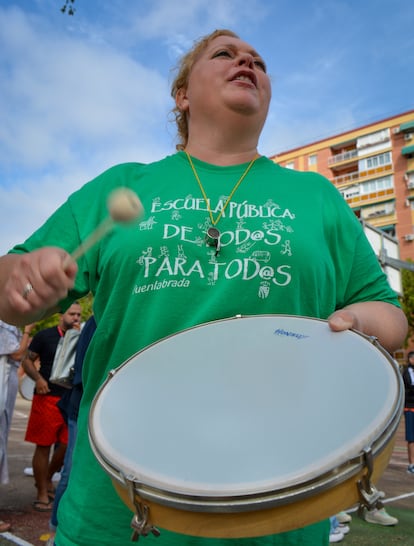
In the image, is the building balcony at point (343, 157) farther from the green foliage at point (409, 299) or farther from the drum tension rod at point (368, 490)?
the drum tension rod at point (368, 490)

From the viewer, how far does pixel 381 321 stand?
116 cm

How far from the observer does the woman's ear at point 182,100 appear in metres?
1.78

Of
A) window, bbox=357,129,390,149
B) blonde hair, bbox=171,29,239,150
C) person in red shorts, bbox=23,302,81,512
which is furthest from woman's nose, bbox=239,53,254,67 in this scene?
window, bbox=357,129,390,149

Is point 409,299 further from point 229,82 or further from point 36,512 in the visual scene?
point 229,82

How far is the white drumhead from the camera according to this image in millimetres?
727

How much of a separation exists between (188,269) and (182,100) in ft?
2.98

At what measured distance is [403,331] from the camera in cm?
120

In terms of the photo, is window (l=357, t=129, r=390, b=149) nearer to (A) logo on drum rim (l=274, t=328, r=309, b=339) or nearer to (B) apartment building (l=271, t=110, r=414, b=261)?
(B) apartment building (l=271, t=110, r=414, b=261)

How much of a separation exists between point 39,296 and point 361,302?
2.71 feet

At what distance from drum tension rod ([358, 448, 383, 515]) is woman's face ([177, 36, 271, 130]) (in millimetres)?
1130

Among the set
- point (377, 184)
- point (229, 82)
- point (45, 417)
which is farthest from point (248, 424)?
point (377, 184)

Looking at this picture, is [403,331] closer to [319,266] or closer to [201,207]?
[319,266]

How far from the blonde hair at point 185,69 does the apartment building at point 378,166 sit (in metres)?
33.1

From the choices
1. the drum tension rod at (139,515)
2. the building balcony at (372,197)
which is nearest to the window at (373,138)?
the building balcony at (372,197)
